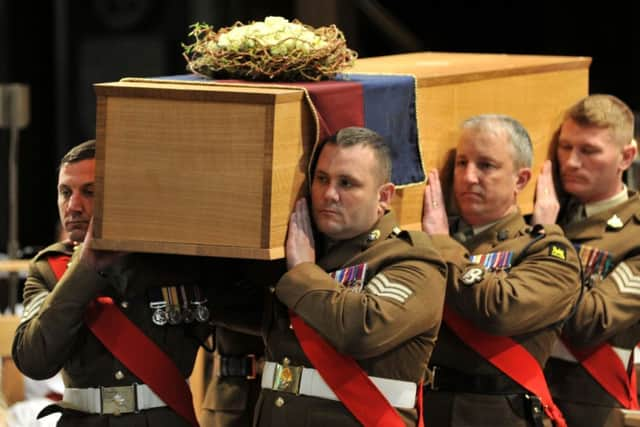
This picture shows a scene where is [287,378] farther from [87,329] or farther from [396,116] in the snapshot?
[396,116]

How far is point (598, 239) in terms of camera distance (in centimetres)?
537

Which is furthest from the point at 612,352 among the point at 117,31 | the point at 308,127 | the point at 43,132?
the point at 43,132

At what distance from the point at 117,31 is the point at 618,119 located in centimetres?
485

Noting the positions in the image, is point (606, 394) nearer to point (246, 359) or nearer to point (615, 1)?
point (246, 359)

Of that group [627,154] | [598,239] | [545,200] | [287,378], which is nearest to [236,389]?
[287,378]

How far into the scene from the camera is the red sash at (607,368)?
5367mm

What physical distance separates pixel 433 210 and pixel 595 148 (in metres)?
0.75

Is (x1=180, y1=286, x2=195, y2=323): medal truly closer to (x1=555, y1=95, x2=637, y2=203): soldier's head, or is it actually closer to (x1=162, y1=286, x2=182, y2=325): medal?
(x1=162, y1=286, x2=182, y2=325): medal

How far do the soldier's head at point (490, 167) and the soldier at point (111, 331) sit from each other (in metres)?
0.93

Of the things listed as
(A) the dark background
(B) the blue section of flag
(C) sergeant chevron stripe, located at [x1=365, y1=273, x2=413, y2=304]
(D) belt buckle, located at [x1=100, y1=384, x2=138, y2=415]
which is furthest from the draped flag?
(A) the dark background

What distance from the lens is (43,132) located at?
34.4 ft

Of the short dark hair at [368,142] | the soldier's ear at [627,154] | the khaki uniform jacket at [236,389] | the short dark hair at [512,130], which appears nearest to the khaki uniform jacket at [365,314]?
the short dark hair at [368,142]

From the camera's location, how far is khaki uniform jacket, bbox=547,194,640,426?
5.25 m

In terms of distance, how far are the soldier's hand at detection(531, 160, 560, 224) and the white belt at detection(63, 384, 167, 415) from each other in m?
1.48
